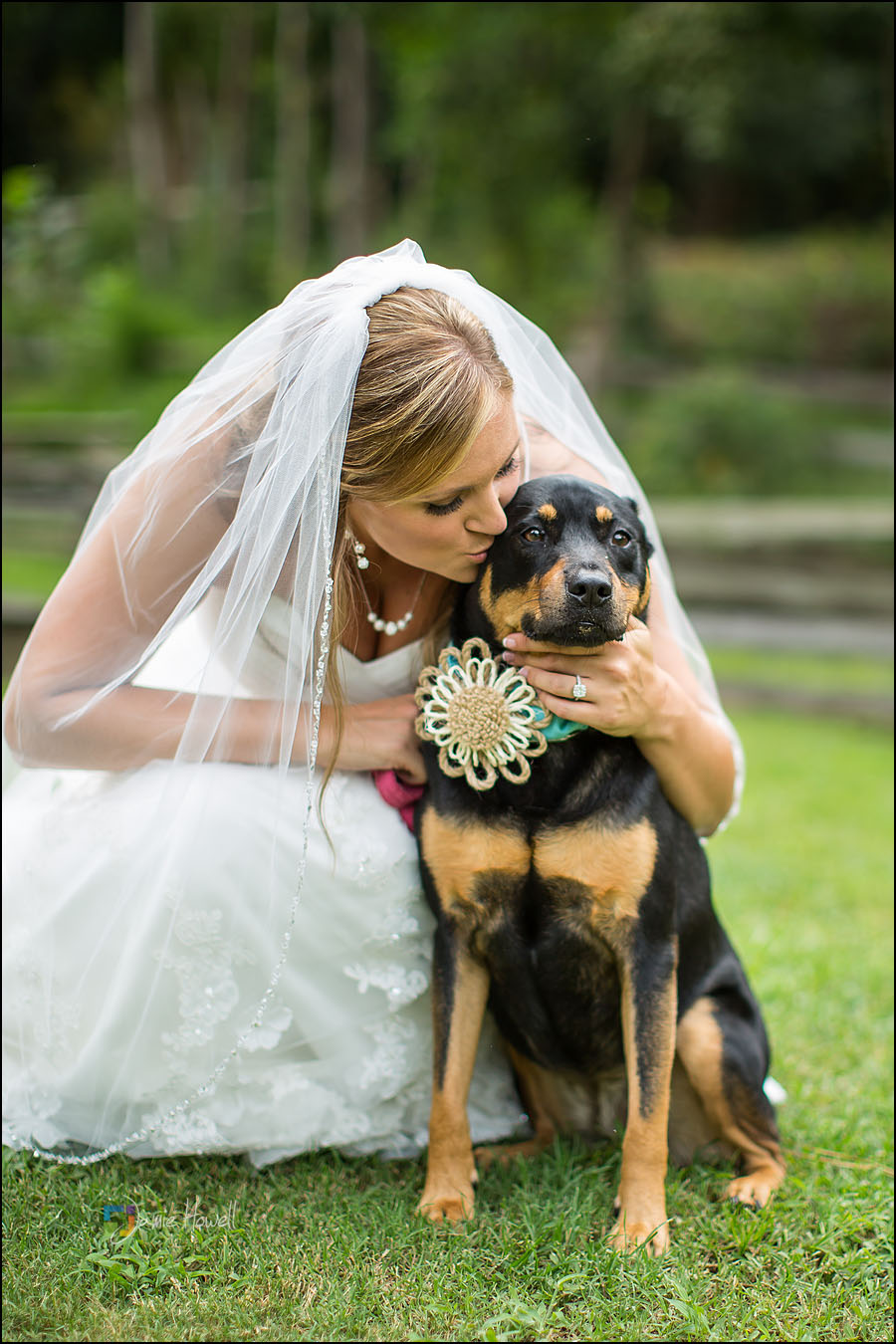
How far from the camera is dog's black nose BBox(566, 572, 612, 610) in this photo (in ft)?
6.64

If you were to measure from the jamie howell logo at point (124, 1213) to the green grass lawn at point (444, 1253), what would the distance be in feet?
0.05

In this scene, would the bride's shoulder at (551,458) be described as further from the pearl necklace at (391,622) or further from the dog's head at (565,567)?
the pearl necklace at (391,622)

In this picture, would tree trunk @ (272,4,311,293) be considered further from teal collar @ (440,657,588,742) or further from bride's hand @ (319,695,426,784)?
teal collar @ (440,657,588,742)

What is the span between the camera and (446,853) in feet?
7.30

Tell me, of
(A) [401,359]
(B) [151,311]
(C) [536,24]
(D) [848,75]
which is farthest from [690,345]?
(A) [401,359]

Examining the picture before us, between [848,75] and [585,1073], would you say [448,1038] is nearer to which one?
[585,1073]

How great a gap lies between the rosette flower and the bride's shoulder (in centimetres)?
51

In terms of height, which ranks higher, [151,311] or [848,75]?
[848,75]

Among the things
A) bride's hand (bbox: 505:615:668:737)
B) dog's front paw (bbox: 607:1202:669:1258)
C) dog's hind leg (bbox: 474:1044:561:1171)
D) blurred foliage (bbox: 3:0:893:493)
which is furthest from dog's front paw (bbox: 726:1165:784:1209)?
blurred foliage (bbox: 3:0:893:493)

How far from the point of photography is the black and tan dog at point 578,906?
2.16 metres

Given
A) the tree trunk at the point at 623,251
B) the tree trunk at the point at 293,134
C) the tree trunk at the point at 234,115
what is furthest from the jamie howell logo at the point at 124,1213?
the tree trunk at the point at 234,115

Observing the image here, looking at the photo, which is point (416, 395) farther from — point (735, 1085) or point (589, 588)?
point (735, 1085)

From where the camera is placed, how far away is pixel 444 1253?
83.7 inches

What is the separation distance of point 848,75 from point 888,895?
13.3 metres
